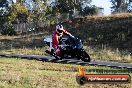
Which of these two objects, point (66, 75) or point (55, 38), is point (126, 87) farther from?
point (55, 38)

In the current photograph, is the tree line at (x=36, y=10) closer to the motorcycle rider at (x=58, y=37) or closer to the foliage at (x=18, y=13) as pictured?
the foliage at (x=18, y=13)

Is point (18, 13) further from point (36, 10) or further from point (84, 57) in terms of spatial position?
point (84, 57)

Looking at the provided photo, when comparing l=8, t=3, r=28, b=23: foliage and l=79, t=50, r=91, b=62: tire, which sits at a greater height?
l=79, t=50, r=91, b=62: tire

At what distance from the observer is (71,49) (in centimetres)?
1008

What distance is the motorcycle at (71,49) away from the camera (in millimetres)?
10016

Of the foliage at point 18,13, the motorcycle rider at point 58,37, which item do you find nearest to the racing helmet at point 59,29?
the motorcycle rider at point 58,37

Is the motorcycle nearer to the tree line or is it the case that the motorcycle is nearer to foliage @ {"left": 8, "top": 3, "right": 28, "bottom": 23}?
the tree line

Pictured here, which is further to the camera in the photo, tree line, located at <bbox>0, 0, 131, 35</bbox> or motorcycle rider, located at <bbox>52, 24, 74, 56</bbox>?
tree line, located at <bbox>0, 0, 131, 35</bbox>

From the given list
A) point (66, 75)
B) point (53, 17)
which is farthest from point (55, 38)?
point (53, 17)

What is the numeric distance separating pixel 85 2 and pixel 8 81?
9057 centimetres

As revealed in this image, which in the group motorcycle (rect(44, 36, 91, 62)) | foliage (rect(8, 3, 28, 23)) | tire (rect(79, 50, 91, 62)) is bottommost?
foliage (rect(8, 3, 28, 23))

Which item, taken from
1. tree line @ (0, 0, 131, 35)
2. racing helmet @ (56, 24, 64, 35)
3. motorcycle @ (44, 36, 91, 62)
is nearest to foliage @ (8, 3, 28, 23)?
tree line @ (0, 0, 131, 35)

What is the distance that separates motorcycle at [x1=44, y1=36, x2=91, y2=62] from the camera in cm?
1002

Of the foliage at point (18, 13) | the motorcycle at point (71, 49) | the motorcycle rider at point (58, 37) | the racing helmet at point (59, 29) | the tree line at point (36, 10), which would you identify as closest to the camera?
the racing helmet at point (59, 29)
